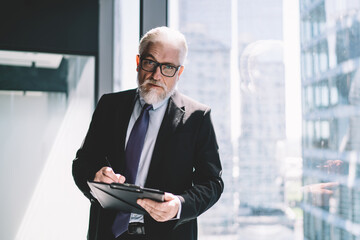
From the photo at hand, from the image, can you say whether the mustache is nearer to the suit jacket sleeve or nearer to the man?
the man

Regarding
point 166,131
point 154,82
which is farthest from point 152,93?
point 166,131

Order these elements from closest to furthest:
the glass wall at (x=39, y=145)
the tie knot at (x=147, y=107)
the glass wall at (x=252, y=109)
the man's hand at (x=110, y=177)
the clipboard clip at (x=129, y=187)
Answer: the clipboard clip at (x=129, y=187) < the man's hand at (x=110, y=177) < the tie knot at (x=147, y=107) < the glass wall at (x=252, y=109) < the glass wall at (x=39, y=145)

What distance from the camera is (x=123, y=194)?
1016 mm

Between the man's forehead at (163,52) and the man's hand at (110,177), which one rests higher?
the man's forehead at (163,52)

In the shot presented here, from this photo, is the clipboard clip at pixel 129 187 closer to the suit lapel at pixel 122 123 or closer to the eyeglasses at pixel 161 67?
the suit lapel at pixel 122 123

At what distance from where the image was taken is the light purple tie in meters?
1.25

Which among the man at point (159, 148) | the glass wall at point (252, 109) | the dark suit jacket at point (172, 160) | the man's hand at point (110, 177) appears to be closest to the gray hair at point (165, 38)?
the man at point (159, 148)

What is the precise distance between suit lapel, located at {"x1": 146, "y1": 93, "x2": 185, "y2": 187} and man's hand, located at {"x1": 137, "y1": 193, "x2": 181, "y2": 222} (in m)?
0.18

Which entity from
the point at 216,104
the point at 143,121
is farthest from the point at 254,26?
the point at 143,121

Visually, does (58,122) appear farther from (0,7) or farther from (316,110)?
(316,110)

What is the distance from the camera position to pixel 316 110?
1.35m

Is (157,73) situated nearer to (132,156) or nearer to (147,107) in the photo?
(147,107)

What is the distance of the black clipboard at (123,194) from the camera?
37.7 inches

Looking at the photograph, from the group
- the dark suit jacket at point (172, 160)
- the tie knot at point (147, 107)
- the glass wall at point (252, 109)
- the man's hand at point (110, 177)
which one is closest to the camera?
the man's hand at point (110, 177)
